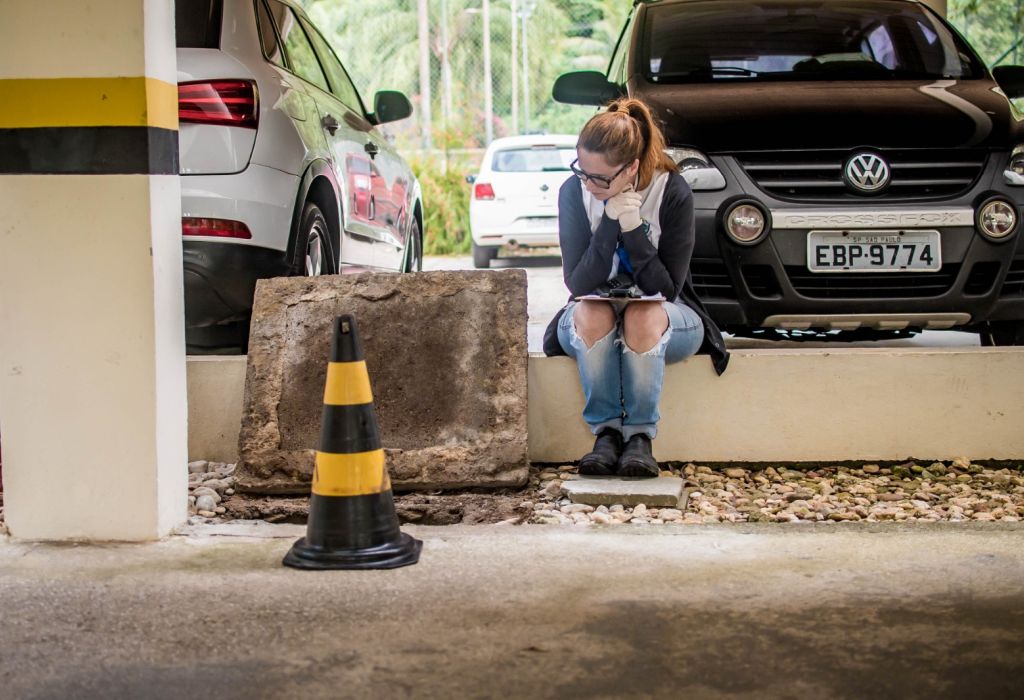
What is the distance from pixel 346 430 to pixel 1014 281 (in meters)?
3.49

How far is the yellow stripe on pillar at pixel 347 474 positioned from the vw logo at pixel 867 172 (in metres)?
2.91

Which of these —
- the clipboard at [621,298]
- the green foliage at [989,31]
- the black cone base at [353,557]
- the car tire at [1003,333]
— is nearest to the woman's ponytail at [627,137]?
the clipboard at [621,298]

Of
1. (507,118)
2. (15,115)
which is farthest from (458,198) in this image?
(15,115)

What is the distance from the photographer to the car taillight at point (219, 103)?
5.27 meters

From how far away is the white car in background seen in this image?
1583 centimetres

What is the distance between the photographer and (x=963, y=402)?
16.8 feet

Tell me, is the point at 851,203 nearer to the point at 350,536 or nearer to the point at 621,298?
the point at 621,298

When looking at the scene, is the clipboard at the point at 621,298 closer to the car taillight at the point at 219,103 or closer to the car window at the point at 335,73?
the car taillight at the point at 219,103

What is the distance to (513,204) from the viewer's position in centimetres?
1584

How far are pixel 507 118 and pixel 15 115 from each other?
3043cm

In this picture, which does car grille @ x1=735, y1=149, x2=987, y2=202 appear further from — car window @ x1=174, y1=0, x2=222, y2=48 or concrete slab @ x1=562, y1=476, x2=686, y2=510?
car window @ x1=174, y1=0, x2=222, y2=48

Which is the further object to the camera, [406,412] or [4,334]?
[406,412]

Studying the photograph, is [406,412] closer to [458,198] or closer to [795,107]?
[795,107]

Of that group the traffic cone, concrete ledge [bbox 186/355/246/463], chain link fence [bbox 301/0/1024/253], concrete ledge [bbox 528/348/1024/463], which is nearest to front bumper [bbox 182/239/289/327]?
concrete ledge [bbox 186/355/246/463]
